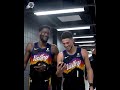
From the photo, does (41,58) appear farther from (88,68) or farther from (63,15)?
(63,15)

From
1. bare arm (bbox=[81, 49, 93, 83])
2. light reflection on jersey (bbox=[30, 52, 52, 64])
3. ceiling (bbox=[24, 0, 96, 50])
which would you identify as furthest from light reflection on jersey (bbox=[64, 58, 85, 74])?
ceiling (bbox=[24, 0, 96, 50])

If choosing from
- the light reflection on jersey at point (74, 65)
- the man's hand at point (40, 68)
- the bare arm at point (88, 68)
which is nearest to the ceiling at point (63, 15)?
the bare arm at point (88, 68)

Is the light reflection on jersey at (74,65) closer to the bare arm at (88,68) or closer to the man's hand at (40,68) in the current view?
→ the bare arm at (88,68)

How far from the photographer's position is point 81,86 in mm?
3875

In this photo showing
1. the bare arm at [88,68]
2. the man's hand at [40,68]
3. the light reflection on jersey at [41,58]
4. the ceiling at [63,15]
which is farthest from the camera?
the ceiling at [63,15]

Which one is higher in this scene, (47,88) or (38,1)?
(38,1)

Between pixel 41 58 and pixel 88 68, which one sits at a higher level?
pixel 41 58

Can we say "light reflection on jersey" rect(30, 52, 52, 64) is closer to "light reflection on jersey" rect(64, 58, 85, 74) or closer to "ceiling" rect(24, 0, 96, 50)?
"light reflection on jersey" rect(64, 58, 85, 74)

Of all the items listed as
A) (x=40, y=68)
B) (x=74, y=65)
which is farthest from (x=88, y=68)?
(x=40, y=68)

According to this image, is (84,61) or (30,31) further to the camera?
(30,31)
